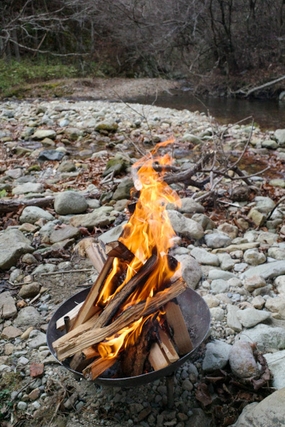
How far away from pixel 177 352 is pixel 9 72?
724 inches

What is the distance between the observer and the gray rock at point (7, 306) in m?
2.88

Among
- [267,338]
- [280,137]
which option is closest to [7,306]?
[267,338]

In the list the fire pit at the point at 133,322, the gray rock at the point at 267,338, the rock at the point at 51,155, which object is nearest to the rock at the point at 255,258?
the gray rock at the point at 267,338

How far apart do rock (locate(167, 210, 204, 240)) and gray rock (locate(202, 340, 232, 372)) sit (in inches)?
57.9

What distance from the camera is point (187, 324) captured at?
231cm

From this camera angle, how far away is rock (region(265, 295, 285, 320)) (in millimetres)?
2714

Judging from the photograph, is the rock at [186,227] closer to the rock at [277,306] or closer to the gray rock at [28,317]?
the rock at [277,306]

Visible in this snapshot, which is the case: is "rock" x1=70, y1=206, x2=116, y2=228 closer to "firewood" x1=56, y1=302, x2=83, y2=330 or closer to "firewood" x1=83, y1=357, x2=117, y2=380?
"firewood" x1=56, y1=302, x2=83, y2=330

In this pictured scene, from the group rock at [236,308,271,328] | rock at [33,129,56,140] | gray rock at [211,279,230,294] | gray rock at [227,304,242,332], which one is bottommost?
rock at [33,129,56,140]

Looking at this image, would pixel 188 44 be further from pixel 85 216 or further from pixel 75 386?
pixel 75 386

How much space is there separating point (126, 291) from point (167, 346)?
0.33 metres

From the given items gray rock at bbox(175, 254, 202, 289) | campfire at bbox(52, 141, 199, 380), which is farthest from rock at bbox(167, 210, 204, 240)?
campfire at bbox(52, 141, 199, 380)

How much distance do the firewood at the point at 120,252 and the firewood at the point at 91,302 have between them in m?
0.05

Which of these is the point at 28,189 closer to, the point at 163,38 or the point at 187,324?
the point at 187,324
